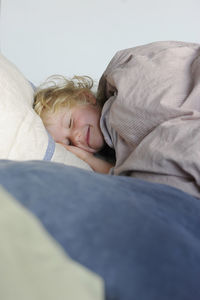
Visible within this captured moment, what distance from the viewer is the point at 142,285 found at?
0.32 m

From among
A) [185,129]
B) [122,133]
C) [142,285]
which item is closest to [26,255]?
[142,285]

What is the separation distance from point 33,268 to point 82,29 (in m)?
1.61

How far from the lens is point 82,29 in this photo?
1716 millimetres

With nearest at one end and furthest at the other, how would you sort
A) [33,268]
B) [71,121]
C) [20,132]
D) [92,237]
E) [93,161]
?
[33,268] → [92,237] → [20,132] → [93,161] → [71,121]

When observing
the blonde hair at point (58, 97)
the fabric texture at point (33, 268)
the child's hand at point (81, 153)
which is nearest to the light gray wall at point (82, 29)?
the blonde hair at point (58, 97)

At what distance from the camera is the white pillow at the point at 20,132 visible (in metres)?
0.83

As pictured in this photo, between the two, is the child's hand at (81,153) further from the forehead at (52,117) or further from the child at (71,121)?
the forehead at (52,117)

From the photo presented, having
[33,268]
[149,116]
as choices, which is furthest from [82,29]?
[33,268]

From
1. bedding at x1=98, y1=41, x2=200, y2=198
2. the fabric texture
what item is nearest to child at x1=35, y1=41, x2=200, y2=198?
bedding at x1=98, y1=41, x2=200, y2=198

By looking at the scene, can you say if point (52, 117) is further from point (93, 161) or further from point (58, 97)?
point (93, 161)

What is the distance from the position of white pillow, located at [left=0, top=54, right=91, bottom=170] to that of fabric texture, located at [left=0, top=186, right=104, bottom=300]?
538 millimetres

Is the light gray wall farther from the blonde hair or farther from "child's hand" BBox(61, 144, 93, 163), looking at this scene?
"child's hand" BBox(61, 144, 93, 163)

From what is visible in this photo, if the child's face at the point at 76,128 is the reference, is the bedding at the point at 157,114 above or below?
above

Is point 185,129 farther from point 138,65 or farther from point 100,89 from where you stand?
point 100,89
